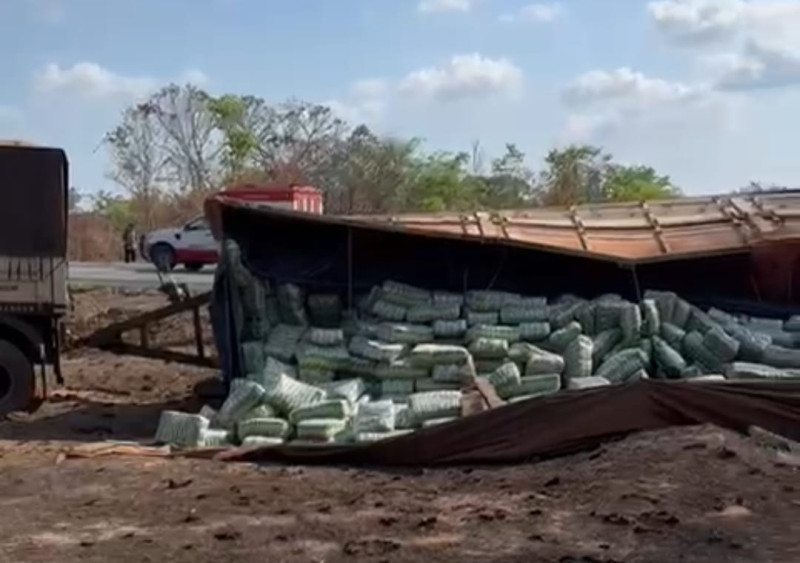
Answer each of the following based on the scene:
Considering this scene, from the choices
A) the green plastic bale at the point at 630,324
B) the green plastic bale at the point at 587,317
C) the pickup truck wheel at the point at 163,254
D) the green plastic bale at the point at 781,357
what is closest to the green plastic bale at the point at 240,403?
the green plastic bale at the point at 587,317

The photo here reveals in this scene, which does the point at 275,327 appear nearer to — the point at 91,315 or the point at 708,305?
the point at 708,305

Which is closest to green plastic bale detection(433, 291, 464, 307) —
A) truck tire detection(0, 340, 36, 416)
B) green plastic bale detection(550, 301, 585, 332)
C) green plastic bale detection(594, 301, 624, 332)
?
green plastic bale detection(550, 301, 585, 332)

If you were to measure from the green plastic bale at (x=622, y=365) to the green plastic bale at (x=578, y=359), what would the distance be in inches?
6.4

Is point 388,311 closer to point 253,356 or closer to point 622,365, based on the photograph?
point 253,356

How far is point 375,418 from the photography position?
502 inches

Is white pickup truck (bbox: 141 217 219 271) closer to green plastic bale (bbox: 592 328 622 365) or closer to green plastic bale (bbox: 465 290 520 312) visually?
green plastic bale (bbox: 465 290 520 312)

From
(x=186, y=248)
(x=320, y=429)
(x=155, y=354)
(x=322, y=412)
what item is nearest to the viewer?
(x=320, y=429)

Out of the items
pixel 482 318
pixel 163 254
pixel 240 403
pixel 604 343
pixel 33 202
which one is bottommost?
pixel 240 403

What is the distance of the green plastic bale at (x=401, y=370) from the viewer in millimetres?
14180

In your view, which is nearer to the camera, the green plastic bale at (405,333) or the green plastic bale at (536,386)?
the green plastic bale at (536,386)

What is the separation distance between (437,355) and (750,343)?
330 centimetres

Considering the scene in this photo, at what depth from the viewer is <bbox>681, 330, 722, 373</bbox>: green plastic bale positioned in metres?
13.9

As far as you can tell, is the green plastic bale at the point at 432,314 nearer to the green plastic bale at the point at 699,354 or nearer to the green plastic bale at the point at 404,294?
the green plastic bale at the point at 404,294

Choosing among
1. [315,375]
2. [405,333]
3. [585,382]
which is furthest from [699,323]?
[315,375]
